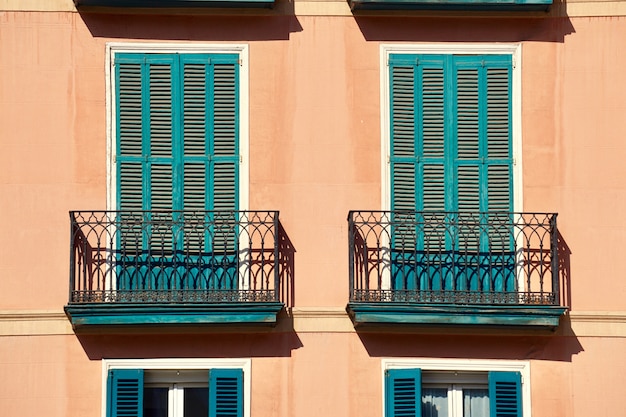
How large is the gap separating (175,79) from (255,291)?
8.73 feet

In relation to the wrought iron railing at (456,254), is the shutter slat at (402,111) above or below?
above

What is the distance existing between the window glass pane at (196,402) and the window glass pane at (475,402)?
2.93 meters

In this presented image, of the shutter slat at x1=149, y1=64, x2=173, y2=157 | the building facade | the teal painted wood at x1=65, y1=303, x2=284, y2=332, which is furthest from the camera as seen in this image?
the shutter slat at x1=149, y1=64, x2=173, y2=157

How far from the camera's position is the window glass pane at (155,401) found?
20.8 meters

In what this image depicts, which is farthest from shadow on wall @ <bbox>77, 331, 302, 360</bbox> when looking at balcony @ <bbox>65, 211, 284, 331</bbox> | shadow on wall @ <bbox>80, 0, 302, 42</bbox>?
shadow on wall @ <bbox>80, 0, 302, 42</bbox>

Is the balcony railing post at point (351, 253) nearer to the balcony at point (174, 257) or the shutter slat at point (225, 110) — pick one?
the balcony at point (174, 257)

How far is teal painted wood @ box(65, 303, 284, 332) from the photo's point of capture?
2039 cm

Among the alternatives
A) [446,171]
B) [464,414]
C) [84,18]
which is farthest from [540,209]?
[84,18]

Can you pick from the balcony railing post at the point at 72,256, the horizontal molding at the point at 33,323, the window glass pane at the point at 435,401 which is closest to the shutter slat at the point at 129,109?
the balcony railing post at the point at 72,256

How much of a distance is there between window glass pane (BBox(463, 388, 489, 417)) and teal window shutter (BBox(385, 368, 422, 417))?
2.16 feet

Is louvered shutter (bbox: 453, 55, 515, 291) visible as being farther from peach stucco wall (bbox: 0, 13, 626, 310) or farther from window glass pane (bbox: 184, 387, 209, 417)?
window glass pane (bbox: 184, 387, 209, 417)

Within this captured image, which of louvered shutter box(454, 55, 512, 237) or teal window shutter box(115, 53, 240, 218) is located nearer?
teal window shutter box(115, 53, 240, 218)

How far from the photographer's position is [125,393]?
20547mm

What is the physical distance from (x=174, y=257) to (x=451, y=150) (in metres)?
3.41
